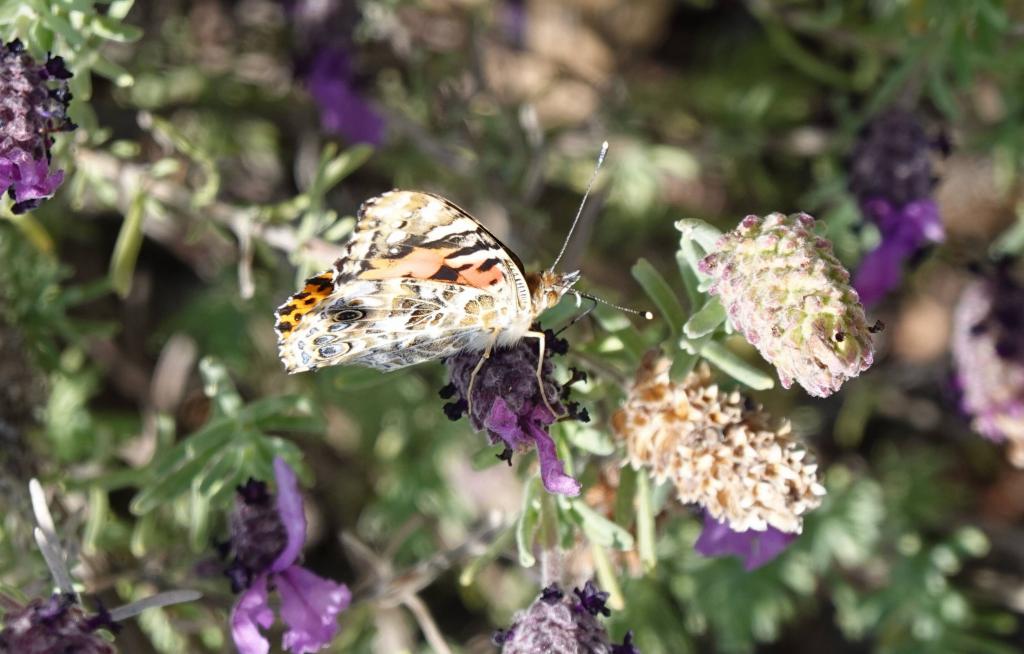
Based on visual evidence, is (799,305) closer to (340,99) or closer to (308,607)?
(308,607)

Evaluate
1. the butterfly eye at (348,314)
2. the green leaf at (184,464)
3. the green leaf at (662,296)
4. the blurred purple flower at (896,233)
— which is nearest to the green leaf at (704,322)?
the green leaf at (662,296)

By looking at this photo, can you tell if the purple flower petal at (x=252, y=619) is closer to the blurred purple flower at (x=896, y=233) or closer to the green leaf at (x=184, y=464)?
the green leaf at (x=184, y=464)

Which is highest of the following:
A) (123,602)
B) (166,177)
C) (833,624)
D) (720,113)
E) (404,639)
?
(166,177)

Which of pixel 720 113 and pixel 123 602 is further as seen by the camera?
pixel 720 113

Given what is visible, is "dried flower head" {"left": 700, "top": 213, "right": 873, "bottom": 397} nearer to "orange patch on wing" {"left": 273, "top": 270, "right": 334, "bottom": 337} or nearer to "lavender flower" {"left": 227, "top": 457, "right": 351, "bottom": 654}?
"orange patch on wing" {"left": 273, "top": 270, "right": 334, "bottom": 337}

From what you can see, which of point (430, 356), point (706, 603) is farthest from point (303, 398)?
point (706, 603)

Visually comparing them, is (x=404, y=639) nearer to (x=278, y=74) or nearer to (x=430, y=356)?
(x=430, y=356)

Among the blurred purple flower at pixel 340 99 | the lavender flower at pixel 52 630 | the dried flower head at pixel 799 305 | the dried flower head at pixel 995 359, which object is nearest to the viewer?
the dried flower head at pixel 799 305
